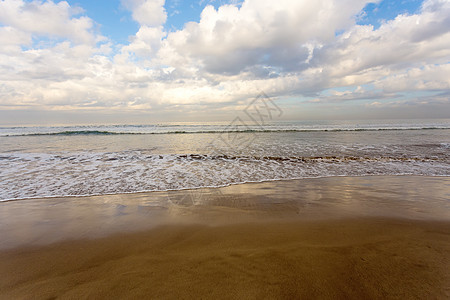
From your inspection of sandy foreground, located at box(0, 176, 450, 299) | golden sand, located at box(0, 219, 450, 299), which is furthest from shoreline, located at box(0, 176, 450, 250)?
golden sand, located at box(0, 219, 450, 299)

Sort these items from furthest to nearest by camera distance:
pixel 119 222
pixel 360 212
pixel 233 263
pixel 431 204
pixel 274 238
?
pixel 431 204, pixel 360 212, pixel 119 222, pixel 274 238, pixel 233 263

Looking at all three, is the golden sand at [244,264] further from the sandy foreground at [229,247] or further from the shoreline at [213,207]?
the shoreline at [213,207]

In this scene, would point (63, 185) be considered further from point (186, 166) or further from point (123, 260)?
point (123, 260)

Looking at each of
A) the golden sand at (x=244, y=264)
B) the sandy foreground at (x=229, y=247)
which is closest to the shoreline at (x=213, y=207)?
the sandy foreground at (x=229, y=247)

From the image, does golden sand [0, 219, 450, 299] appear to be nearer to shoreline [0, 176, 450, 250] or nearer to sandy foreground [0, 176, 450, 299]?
sandy foreground [0, 176, 450, 299]

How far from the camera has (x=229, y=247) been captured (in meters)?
2.71

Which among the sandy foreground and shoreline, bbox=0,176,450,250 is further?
shoreline, bbox=0,176,450,250

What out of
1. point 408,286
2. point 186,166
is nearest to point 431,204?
point 408,286

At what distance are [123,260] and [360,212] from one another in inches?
167

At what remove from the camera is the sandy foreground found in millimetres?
2002

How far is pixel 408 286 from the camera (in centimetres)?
197

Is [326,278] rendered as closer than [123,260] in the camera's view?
Yes

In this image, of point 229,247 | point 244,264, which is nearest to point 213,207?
point 229,247

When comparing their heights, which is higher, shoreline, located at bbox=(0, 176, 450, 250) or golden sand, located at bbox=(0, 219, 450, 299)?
golden sand, located at bbox=(0, 219, 450, 299)
